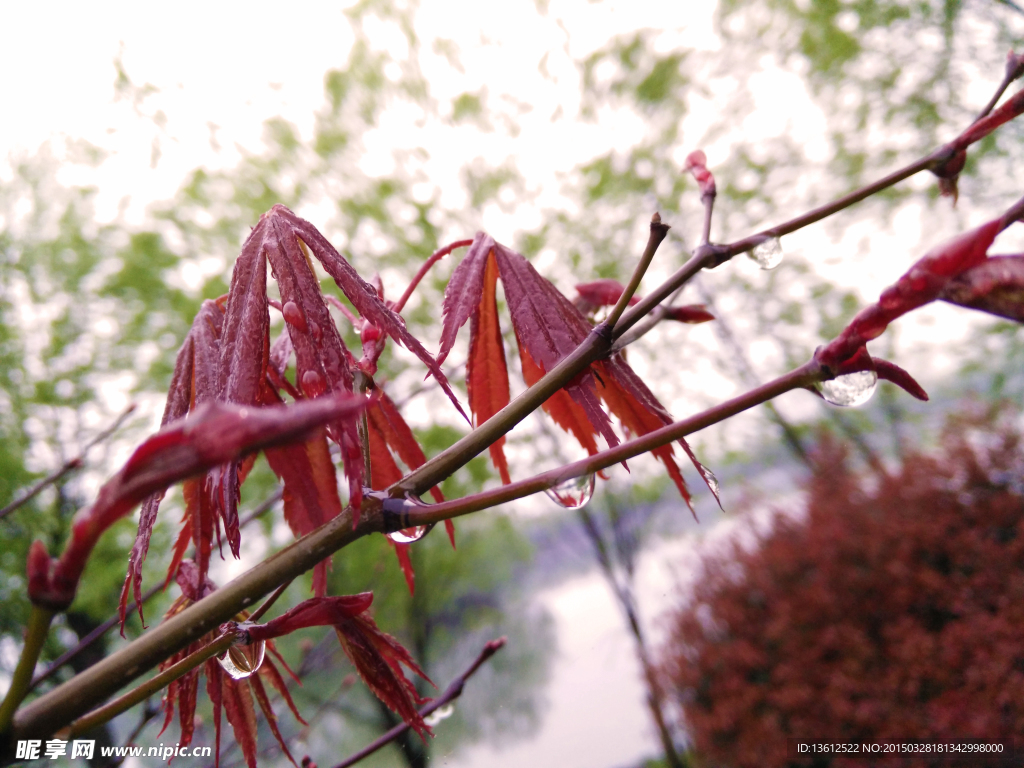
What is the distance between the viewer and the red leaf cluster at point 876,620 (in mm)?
2521

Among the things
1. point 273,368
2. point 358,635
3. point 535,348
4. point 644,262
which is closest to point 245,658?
point 358,635

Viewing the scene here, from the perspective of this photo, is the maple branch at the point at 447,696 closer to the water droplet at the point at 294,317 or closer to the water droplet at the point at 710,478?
the water droplet at the point at 710,478

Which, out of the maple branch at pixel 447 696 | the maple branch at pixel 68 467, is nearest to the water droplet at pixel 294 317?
the maple branch at pixel 447 696

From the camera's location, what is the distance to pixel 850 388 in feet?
1.53

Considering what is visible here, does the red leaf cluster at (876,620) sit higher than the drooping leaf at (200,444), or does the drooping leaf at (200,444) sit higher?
the drooping leaf at (200,444)

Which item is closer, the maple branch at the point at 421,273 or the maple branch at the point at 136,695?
the maple branch at the point at 136,695

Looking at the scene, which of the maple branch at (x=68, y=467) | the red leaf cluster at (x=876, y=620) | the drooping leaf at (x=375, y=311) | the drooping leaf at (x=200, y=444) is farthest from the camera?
the red leaf cluster at (x=876, y=620)

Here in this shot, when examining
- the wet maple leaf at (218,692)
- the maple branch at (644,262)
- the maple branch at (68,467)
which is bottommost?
the wet maple leaf at (218,692)

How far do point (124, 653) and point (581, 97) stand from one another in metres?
5.22

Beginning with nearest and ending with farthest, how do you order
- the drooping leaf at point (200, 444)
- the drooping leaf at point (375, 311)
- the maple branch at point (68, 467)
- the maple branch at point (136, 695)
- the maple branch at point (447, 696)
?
the drooping leaf at point (200, 444), the maple branch at point (136, 695), the drooping leaf at point (375, 311), the maple branch at point (447, 696), the maple branch at point (68, 467)

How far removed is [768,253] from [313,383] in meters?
0.54

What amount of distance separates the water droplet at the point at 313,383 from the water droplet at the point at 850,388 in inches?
17.0

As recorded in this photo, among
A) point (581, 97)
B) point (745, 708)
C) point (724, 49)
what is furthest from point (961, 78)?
point (745, 708)

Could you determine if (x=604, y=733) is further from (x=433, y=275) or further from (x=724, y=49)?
(x=724, y=49)
